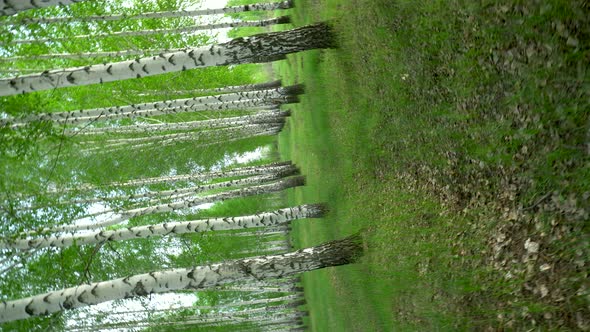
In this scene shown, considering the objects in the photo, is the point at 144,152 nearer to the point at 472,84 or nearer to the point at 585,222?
the point at 472,84

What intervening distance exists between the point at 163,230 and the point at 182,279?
2.65 m

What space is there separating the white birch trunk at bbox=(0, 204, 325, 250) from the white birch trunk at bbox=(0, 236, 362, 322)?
1284mm

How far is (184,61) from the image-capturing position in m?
7.22

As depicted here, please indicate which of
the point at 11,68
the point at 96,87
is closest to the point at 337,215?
the point at 96,87

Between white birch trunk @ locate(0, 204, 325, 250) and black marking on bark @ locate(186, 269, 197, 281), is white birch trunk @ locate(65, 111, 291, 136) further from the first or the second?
black marking on bark @ locate(186, 269, 197, 281)

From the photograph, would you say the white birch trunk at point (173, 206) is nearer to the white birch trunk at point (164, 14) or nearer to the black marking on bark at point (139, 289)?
the black marking on bark at point (139, 289)

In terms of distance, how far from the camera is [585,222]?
4.15m

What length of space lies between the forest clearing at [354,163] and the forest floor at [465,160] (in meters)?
0.02

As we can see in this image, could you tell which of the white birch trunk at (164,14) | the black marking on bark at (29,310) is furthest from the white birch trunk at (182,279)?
the white birch trunk at (164,14)

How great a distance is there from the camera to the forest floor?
171 inches

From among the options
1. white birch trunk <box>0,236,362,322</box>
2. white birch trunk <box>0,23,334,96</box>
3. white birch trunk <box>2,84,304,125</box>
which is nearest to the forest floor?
white birch trunk <box>0,236,362,322</box>

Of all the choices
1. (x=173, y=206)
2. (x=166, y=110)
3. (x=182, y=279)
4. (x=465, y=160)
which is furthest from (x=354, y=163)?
(x=166, y=110)

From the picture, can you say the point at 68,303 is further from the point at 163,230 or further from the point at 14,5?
the point at 14,5

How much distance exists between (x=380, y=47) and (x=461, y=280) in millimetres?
3854
